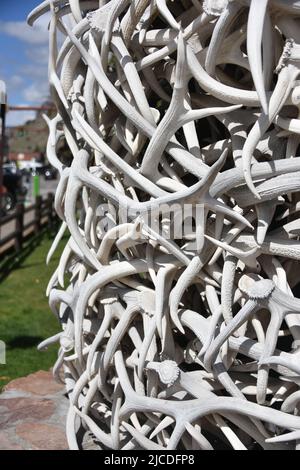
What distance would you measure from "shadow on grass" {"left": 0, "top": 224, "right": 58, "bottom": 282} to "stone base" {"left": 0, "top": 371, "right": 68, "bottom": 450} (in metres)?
4.20

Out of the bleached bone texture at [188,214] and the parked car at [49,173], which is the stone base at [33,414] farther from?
the parked car at [49,173]

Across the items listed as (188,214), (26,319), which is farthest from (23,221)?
(188,214)

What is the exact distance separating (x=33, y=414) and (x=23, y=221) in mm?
7427

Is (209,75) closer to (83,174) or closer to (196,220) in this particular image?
(196,220)

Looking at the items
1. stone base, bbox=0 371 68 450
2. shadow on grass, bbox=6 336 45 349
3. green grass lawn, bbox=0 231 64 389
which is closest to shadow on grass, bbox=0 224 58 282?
green grass lawn, bbox=0 231 64 389

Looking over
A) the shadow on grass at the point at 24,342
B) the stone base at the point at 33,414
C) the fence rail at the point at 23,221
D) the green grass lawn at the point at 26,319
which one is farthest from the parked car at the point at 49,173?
the stone base at the point at 33,414

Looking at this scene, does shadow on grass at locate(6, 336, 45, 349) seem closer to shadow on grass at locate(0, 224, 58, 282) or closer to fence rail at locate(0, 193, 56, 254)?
shadow on grass at locate(0, 224, 58, 282)

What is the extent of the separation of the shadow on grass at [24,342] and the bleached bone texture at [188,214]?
260 centimetres

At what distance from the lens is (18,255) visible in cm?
960

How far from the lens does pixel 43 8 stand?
286cm

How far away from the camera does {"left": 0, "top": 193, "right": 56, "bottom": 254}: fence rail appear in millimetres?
9550

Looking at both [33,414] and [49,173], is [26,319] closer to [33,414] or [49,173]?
[33,414]

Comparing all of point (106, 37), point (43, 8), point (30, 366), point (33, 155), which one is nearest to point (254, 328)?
point (106, 37)

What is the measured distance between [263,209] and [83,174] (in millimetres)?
893
